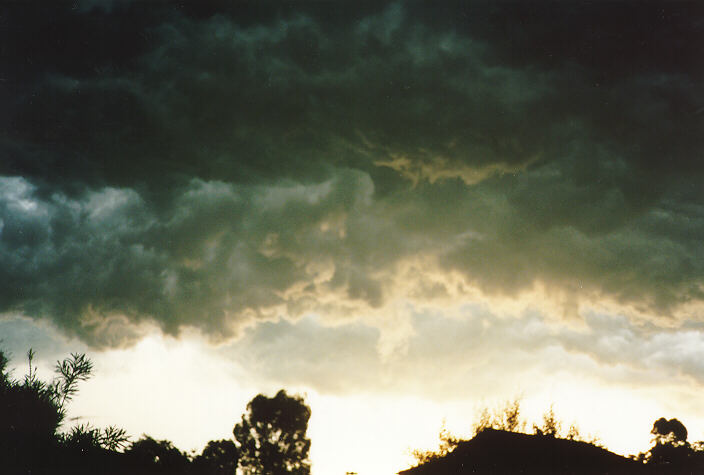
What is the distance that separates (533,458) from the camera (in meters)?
18.5

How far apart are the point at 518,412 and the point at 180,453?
44.6 m

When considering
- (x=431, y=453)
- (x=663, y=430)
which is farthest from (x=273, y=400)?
(x=663, y=430)

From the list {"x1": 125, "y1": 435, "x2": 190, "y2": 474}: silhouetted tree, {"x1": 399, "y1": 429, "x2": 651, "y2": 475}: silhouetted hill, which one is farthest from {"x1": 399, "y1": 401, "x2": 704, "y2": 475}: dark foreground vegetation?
{"x1": 125, "y1": 435, "x2": 190, "y2": 474}: silhouetted tree

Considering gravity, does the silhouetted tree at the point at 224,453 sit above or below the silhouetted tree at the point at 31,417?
below

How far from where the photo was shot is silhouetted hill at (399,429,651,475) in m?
18.1

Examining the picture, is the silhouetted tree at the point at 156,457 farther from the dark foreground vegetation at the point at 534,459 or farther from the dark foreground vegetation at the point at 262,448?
the dark foreground vegetation at the point at 534,459

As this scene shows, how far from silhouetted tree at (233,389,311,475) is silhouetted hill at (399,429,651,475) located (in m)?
26.2

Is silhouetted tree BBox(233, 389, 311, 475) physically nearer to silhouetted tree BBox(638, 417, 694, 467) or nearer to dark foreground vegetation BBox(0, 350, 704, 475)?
dark foreground vegetation BBox(0, 350, 704, 475)

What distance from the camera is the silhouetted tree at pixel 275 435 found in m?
41.7

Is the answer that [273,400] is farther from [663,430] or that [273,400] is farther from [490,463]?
[663,430]

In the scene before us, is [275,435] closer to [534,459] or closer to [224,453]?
[224,453]

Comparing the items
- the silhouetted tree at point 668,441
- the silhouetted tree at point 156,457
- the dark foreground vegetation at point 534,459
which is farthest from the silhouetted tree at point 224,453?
the silhouetted tree at point 668,441

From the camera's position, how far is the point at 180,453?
14.3m

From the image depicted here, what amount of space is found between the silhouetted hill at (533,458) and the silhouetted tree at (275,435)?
2620cm
